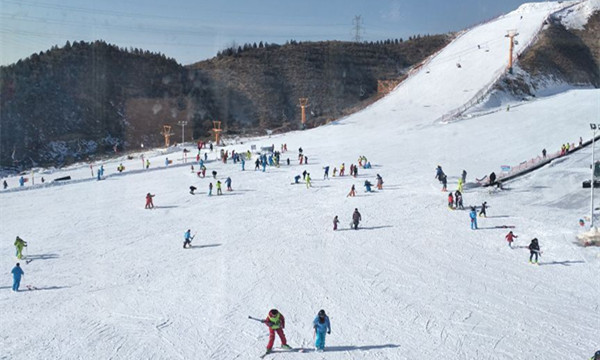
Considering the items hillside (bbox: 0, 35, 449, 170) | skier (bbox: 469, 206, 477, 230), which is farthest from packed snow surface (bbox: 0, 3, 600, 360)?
hillside (bbox: 0, 35, 449, 170)

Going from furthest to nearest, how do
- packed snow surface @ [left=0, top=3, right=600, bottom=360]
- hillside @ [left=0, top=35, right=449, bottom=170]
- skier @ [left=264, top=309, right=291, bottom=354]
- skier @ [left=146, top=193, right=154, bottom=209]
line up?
hillside @ [left=0, top=35, right=449, bottom=170]
skier @ [left=146, top=193, right=154, bottom=209]
packed snow surface @ [left=0, top=3, right=600, bottom=360]
skier @ [left=264, top=309, right=291, bottom=354]

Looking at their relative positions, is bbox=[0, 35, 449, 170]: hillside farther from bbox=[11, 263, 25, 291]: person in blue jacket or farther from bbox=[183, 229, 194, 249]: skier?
bbox=[11, 263, 25, 291]: person in blue jacket

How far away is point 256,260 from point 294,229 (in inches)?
153

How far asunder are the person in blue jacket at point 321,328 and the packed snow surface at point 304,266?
0.74 feet

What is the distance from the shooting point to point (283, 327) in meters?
10.3

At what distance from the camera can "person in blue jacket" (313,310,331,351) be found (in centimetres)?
1010

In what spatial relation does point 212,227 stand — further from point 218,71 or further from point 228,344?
point 218,71

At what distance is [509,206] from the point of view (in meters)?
22.5

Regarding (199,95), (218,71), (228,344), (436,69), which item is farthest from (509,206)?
(218,71)

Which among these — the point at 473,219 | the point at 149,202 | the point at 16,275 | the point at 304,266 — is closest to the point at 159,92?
the point at 149,202

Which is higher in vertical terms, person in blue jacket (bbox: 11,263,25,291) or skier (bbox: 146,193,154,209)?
skier (bbox: 146,193,154,209)

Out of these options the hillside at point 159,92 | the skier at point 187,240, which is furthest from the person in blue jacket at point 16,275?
the hillside at point 159,92

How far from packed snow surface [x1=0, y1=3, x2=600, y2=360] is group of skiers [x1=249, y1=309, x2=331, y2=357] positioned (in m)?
0.23

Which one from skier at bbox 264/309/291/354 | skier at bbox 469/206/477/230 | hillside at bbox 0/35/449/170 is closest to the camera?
skier at bbox 264/309/291/354
